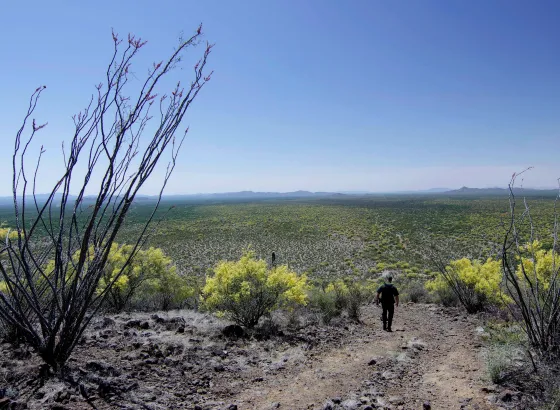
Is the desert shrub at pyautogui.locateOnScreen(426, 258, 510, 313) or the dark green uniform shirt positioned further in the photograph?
the desert shrub at pyautogui.locateOnScreen(426, 258, 510, 313)

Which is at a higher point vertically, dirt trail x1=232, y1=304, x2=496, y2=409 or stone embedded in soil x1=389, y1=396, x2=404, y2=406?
stone embedded in soil x1=389, y1=396, x2=404, y2=406

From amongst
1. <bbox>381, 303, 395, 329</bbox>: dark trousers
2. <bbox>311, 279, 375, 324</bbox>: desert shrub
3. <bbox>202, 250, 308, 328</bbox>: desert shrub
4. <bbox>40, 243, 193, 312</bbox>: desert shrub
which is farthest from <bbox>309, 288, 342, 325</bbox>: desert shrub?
<bbox>40, 243, 193, 312</bbox>: desert shrub

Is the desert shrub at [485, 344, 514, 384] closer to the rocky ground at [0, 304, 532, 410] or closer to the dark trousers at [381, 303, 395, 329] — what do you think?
the rocky ground at [0, 304, 532, 410]

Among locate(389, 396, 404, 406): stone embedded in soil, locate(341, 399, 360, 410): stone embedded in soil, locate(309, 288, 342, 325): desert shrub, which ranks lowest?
locate(309, 288, 342, 325): desert shrub

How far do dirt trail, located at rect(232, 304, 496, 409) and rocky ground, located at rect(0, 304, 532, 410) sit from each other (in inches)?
0.6

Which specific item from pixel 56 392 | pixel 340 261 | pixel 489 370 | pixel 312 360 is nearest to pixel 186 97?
pixel 56 392

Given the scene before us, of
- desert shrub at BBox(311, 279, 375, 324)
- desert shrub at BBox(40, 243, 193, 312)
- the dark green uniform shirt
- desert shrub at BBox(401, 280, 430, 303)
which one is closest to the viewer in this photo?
the dark green uniform shirt

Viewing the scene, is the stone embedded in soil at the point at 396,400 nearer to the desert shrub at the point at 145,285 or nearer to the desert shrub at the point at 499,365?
the desert shrub at the point at 499,365

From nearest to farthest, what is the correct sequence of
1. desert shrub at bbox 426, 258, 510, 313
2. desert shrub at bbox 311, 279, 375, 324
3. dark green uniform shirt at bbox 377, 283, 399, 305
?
dark green uniform shirt at bbox 377, 283, 399, 305, desert shrub at bbox 311, 279, 375, 324, desert shrub at bbox 426, 258, 510, 313

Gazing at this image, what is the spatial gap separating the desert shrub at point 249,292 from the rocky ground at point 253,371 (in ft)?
1.32

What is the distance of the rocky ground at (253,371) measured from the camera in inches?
148

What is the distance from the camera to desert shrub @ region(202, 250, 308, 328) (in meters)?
7.39

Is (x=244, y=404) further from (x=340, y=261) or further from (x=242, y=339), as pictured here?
(x=340, y=261)

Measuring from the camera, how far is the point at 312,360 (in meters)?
5.72
